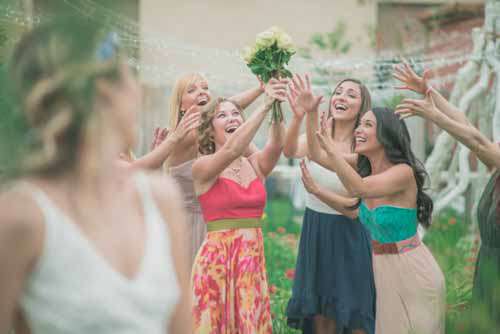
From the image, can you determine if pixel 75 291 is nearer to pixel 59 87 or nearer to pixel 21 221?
pixel 21 221

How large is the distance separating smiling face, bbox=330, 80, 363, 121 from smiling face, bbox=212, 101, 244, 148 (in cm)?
70

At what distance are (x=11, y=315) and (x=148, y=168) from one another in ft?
8.32

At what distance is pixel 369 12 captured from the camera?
48.8 feet

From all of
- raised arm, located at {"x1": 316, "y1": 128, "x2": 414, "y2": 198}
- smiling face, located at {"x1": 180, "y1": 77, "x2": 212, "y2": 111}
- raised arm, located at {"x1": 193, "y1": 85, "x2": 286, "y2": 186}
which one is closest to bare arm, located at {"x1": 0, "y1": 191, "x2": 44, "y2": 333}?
raised arm, located at {"x1": 193, "y1": 85, "x2": 286, "y2": 186}

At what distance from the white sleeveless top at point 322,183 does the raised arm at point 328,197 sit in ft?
0.38

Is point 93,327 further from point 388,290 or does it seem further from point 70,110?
point 388,290

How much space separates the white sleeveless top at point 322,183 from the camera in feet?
14.4

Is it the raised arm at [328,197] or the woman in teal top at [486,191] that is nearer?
the woman in teal top at [486,191]

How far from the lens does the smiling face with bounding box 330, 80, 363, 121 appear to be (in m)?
4.41

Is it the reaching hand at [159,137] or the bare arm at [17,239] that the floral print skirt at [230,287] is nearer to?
the reaching hand at [159,137]

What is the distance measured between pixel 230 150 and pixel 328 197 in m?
0.79

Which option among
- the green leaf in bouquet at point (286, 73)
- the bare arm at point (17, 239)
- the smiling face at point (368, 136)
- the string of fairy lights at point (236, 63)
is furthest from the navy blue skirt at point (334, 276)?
the bare arm at point (17, 239)

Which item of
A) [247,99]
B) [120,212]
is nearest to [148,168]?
[247,99]

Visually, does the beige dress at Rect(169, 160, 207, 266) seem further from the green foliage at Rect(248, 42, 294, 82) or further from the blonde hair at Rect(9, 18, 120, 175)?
the blonde hair at Rect(9, 18, 120, 175)
